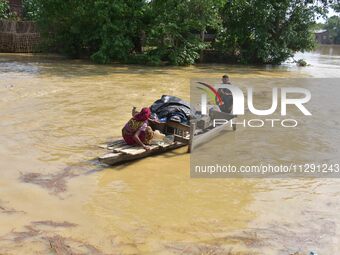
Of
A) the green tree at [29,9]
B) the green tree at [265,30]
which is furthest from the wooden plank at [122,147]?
the green tree at [29,9]

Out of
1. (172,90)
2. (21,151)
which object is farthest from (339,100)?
(21,151)

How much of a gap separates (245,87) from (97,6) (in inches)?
340

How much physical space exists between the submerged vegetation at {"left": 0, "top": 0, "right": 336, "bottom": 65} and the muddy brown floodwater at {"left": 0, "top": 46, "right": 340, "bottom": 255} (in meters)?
11.4

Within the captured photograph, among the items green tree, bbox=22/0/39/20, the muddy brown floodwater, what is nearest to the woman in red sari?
the muddy brown floodwater

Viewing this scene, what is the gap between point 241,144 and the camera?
27.7 ft

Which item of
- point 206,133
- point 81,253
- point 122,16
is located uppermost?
point 122,16

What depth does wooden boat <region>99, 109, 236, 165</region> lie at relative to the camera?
673 cm

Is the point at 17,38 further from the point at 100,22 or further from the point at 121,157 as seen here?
the point at 121,157

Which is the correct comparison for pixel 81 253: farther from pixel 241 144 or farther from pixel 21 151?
pixel 241 144

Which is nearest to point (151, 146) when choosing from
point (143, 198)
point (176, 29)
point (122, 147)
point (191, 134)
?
point (122, 147)

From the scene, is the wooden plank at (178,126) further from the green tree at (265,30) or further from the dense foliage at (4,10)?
the dense foliage at (4,10)

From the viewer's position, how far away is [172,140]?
765 centimetres

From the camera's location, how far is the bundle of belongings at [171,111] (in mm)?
7957

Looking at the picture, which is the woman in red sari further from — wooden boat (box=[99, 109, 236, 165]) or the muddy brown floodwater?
the muddy brown floodwater
